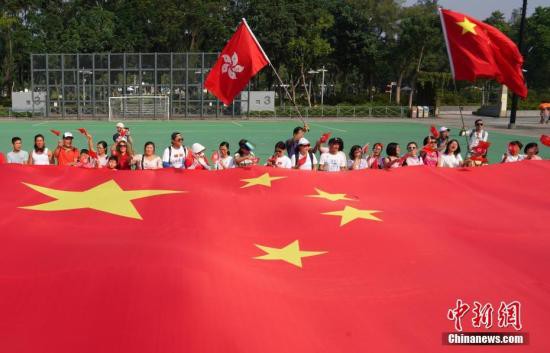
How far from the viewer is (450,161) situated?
8.98 meters

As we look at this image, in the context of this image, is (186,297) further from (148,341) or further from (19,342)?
(19,342)

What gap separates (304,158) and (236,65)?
6.15 feet

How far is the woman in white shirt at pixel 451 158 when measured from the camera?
352 inches

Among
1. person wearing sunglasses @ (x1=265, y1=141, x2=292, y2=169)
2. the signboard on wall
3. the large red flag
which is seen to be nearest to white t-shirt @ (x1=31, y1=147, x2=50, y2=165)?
the large red flag

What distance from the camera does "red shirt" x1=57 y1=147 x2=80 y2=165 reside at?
9.27 metres

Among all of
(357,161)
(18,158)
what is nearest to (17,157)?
(18,158)

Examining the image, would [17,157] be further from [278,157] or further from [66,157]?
[278,157]

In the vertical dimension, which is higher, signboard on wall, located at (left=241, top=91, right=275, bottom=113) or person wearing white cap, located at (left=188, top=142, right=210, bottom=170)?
signboard on wall, located at (left=241, top=91, right=275, bottom=113)

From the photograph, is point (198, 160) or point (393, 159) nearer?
point (393, 159)

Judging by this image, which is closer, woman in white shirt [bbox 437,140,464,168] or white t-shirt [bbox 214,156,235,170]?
woman in white shirt [bbox 437,140,464,168]

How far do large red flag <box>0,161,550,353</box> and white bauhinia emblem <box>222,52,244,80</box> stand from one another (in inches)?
98.8

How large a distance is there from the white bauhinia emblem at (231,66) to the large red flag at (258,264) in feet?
8.23

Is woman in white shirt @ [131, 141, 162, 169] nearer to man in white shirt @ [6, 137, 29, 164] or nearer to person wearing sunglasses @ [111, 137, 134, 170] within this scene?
person wearing sunglasses @ [111, 137, 134, 170]

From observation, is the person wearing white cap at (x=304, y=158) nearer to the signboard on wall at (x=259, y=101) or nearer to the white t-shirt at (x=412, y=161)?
the white t-shirt at (x=412, y=161)
